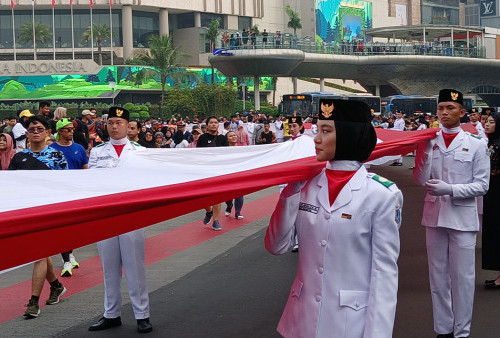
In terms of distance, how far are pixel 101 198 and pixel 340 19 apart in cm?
11808

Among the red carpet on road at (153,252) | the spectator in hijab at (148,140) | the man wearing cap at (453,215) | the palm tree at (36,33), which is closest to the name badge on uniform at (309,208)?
the man wearing cap at (453,215)

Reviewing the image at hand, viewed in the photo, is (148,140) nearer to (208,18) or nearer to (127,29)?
(127,29)

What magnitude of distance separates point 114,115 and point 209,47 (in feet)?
307

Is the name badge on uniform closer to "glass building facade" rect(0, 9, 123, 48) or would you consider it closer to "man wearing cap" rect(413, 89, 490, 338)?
"man wearing cap" rect(413, 89, 490, 338)

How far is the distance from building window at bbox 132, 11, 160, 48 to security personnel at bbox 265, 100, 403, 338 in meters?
95.6

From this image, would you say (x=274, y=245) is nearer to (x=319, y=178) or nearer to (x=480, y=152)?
(x=319, y=178)

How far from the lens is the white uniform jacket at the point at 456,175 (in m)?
6.72

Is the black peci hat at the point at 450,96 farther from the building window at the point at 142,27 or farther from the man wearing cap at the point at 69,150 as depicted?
the building window at the point at 142,27

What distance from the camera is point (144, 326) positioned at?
753cm

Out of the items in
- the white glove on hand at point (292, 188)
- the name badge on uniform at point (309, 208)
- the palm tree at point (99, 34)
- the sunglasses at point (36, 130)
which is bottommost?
the name badge on uniform at point (309, 208)

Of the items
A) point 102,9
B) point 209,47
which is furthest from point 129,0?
point 209,47

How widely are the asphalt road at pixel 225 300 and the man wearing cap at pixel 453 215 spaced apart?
59 centimetres

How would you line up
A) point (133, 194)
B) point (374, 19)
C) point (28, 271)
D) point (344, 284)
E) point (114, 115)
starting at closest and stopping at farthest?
point (133, 194)
point (344, 284)
point (114, 115)
point (28, 271)
point (374, 19)

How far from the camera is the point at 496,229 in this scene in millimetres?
8945
